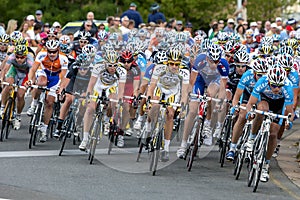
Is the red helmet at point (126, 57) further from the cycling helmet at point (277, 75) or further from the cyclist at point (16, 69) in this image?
the cycling helmet at point (277, 75)

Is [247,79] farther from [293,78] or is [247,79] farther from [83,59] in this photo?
[83,59]

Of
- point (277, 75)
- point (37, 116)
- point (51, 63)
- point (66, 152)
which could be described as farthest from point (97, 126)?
point (277, 75)

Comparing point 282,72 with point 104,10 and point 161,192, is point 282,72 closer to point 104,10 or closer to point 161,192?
point 161,192

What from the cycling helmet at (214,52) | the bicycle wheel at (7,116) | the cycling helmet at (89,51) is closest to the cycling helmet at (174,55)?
the cycling helmet at (214,52)

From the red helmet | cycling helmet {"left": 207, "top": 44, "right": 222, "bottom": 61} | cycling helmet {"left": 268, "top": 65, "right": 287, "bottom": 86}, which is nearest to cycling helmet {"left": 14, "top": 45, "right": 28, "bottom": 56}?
the red helmet

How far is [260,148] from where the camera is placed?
547 inches

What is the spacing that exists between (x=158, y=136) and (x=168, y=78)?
1.28m

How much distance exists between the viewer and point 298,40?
Result: 22.5 metres

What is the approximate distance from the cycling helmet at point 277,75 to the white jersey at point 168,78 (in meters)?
2.32

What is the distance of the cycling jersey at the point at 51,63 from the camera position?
17922 millimetres

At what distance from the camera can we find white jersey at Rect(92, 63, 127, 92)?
52.8 feet

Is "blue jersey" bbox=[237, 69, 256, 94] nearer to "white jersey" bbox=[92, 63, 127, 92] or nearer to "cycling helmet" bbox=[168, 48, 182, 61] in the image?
"cycling helmet" bbox=[168, 48, 182, 61]

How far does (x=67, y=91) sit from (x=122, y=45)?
11.9ft

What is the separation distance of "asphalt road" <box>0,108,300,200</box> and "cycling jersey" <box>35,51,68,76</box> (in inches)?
56.6
